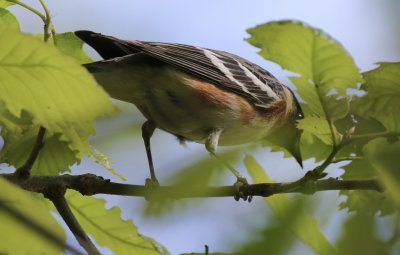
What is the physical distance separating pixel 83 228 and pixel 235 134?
5.76 ft

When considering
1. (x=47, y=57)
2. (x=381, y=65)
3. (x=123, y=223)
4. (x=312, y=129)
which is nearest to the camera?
(x=47, y=57)

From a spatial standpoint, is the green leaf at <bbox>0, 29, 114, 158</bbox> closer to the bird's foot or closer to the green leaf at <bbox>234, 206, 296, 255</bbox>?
the bird's foot

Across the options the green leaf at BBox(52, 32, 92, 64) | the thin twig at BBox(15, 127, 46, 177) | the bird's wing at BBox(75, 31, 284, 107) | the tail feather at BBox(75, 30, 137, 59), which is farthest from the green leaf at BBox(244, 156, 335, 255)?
the bird's wing at BBox(75, 31, 284, 107)

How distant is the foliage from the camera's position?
0.78m

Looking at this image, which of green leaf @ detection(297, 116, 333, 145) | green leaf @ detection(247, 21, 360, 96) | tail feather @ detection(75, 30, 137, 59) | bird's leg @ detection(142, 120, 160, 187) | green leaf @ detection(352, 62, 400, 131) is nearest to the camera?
bird's leg @ detection(142, 120, 160, 187)

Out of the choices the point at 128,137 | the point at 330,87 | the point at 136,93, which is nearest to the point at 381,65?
the point at 330,87

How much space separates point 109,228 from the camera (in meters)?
2.23

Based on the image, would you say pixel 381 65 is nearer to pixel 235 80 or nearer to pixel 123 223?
pixel 123 223

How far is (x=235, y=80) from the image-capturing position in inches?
156

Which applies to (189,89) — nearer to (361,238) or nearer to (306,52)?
(306,52)

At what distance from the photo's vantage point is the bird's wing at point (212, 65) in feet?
11.0

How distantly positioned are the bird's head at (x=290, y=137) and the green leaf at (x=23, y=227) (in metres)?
1.14

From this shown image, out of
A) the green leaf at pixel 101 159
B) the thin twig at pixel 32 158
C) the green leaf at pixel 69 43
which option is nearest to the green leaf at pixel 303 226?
the green leaf at pixel 101 159

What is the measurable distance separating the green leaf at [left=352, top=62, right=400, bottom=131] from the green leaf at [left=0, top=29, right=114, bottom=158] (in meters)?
0.74
